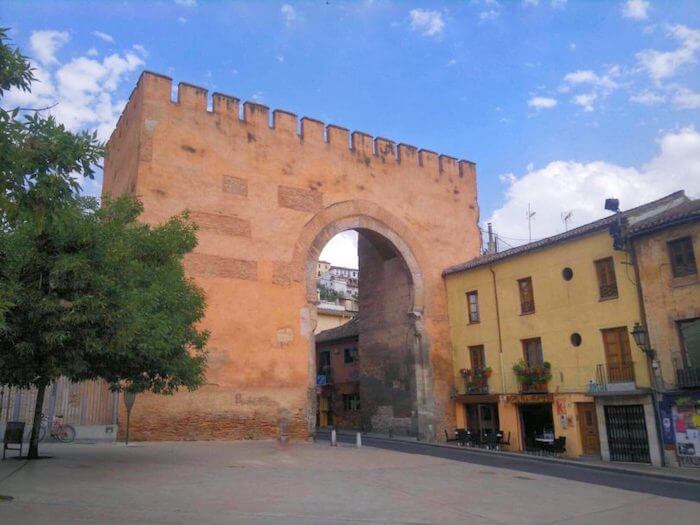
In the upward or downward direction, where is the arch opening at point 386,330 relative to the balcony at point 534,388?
upward

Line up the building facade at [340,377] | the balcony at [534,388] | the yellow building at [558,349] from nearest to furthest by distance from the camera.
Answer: the yellow building at [558,349] < the balcony at [534,388] < the building facade at [340,377]

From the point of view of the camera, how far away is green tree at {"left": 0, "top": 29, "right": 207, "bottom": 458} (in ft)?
17.1

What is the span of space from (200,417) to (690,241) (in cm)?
1406

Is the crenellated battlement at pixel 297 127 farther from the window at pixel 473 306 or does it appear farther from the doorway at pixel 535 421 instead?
the doorway at pixel 535 421

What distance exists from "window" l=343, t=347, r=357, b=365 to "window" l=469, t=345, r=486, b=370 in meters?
8.58

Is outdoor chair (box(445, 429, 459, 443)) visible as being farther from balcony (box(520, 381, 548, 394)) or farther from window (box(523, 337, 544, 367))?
window (box(523, 337, 544, 367))

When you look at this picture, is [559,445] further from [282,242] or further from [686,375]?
[282,242]

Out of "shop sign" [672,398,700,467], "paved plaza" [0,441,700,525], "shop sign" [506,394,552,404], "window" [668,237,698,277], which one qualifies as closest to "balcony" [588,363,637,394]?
"shop sign" [672,398,700,467]

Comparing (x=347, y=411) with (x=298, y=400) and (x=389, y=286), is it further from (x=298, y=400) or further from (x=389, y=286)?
(x=298, y=400)

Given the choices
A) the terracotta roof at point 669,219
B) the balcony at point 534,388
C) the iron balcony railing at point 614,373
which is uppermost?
the terracotta roof at point 669,219

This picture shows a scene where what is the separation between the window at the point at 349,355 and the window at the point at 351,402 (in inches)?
65.8

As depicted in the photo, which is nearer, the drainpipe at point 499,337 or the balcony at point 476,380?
the drainpipe at point 499,337

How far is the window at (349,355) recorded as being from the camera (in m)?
29.9

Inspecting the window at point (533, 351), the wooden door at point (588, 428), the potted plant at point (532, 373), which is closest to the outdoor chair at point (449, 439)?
the potted plant at point (532, 373)
